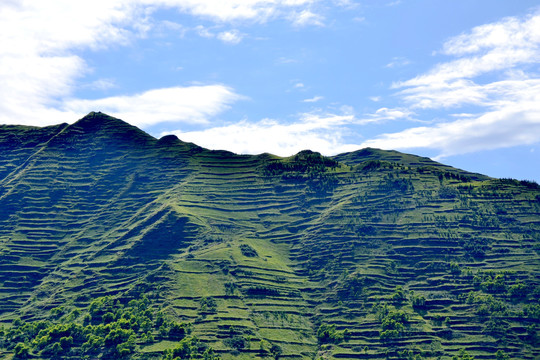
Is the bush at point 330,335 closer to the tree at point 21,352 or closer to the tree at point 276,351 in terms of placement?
the tree at point 276,351

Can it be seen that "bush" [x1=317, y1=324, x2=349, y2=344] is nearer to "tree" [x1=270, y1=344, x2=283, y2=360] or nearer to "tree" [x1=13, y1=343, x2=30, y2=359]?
"tree" [x1=270, y1=344, x2=283, y2=360]

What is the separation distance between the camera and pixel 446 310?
648 ft

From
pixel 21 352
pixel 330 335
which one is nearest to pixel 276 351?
pixel 330 335

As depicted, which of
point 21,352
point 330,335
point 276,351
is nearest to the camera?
point 276,351

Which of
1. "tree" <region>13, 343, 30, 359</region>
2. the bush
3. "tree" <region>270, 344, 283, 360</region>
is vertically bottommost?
"tree" <region>13, 343, 30, 359</region>

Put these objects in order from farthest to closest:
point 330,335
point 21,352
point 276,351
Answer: point 330,335 < point 21,352 < point 276,351

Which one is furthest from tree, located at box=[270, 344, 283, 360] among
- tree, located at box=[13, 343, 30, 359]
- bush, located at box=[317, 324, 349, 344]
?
tree, located at box=[13, 343, 30, 359]

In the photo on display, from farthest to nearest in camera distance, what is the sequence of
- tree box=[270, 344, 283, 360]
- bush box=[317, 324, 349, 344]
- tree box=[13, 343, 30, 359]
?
bush box=[317, 324, 349, 344] < tree box=[13, 343, 30, 359] < tree box=[270, 344, 283, 360]

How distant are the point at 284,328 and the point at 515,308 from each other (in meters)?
89.1

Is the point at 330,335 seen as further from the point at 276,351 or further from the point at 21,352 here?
the point at 21,352

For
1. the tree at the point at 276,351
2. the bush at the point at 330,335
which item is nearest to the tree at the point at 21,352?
the tree at the point at 276,351

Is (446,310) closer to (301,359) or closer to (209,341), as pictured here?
(301,359)

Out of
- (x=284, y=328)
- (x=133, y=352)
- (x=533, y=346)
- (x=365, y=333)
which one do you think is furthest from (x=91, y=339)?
(x=533, y=346)

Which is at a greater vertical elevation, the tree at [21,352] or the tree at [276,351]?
the tree at [276,351]
